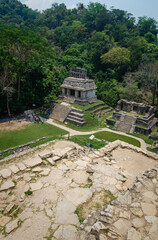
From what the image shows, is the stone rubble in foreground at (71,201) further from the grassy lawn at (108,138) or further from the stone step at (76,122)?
the stone step at (76,122)

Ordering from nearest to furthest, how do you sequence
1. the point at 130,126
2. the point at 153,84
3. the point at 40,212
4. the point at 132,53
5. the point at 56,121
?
1. the point at 40,212
2. the point at 130,126
3. the point at 56,121
4. the point at 153,84
5. the point at 132,53

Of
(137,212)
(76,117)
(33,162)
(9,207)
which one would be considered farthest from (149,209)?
(76,117)

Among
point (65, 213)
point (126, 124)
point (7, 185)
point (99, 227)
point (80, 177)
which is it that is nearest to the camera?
point (99, 227)

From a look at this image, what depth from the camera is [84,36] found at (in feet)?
202

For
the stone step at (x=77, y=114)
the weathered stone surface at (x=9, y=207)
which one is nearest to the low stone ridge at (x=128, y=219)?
the weathered stone surface at (x=9, y=207)

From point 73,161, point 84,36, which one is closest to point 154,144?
point 73,161

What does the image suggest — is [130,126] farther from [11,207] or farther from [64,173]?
[11,207]

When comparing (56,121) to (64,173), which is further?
(56,121)

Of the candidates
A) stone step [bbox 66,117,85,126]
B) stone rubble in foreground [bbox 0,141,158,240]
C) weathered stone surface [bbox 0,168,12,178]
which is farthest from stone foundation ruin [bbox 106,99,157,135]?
weathered stone surface [bbox 0,168,12,178]

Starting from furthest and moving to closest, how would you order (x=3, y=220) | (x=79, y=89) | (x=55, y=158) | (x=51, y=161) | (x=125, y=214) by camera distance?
(x=79, y=89) → (x=55, y=158) → (x=51, y=161) → (x=3, y=220) → (x=125, y=214)

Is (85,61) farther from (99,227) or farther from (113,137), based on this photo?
(99,227)

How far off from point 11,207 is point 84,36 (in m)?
63.5

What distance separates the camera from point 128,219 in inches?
251

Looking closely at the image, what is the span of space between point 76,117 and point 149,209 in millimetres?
20307
